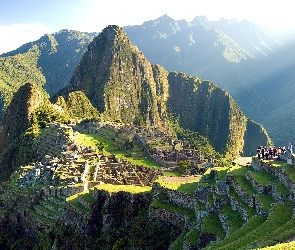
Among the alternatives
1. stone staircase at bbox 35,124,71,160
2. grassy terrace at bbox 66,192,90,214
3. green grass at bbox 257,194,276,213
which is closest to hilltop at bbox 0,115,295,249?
green grass at bbox 257,194,276,213

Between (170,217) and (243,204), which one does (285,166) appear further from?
(170,217)

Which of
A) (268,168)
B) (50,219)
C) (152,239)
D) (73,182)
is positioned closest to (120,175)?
(73,182)

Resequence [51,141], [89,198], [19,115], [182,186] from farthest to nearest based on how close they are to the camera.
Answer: [19,115] < [51,141] < [89,198] < [182,186]

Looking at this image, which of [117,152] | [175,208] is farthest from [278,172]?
[117,152]

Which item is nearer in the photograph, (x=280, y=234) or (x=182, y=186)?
(x=280, y=234)

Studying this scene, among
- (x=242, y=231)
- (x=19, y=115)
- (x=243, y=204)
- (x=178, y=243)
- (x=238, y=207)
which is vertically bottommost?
(x=178, y=243)

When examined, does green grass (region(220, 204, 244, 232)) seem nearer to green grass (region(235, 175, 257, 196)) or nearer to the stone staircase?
green grass (region(235, 175, 257, 196))

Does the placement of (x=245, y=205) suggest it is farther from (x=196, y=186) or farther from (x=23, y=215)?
(x=23, y=215)
